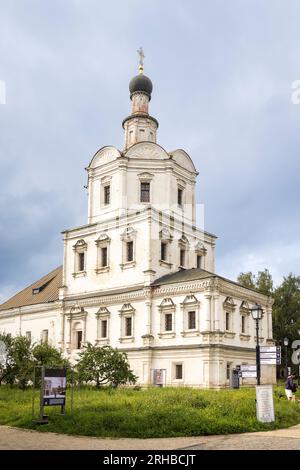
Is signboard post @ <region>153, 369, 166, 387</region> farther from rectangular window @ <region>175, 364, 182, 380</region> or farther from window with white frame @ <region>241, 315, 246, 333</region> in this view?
window with white frame @ <region>241, 315, 246, 333</region>

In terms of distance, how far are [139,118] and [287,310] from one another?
2522 cm

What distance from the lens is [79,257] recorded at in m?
42.7

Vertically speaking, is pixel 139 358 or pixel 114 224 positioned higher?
pixel 114 224

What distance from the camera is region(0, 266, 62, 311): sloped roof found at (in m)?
45.9

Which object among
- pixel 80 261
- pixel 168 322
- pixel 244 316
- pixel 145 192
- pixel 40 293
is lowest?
pixel 168 322

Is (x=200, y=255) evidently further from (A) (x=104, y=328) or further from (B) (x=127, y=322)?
(A) (x=104, y=328)

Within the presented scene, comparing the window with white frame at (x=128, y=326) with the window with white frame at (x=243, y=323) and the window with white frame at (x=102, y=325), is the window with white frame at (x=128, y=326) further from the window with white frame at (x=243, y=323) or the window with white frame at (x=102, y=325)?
the window with white frame at (x=243, y=323)

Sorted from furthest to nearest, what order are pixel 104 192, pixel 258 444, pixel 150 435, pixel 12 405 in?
pixel 104 192
pixel 12 405
pixel 150 435
pixel 258 444

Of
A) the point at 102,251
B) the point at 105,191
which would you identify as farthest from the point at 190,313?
the point at 105,191

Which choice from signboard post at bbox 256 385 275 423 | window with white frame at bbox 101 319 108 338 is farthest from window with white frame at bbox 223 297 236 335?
signboard post at bbox 256 385 275 423

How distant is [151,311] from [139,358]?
322 cm

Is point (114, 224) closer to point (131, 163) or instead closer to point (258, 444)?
point (131, 163)

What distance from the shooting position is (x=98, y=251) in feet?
135

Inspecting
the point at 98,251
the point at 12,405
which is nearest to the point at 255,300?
the point at 98,251
